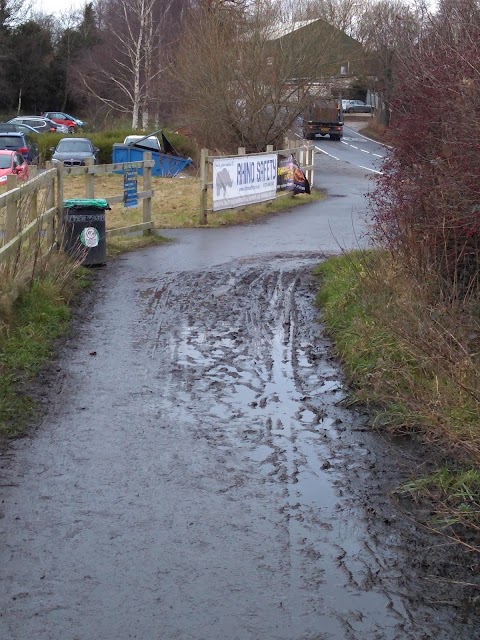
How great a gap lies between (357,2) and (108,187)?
12307mm

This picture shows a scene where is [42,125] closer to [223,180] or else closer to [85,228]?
[223,180]

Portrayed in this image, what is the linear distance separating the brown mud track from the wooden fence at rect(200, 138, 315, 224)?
9.97m

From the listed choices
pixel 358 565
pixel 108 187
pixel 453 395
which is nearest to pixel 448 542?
pixel 358 565

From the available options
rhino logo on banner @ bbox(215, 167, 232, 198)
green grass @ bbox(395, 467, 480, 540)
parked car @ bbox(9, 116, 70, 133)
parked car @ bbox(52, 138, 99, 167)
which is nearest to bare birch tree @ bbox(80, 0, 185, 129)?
parked car @ bbox(9, 116, 70, 133)

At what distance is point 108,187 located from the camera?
28.5 meters

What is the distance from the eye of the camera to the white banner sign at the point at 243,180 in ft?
64.6

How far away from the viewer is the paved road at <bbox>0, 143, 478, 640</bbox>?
14.1 feet

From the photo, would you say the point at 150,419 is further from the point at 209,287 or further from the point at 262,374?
the point at 209,287

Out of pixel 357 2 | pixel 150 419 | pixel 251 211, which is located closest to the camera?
pixel 150 419

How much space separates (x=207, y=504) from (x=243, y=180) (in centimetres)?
1584

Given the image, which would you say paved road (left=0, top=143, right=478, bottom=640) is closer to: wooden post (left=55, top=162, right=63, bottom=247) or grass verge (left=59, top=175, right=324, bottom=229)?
wooden post (left=55, top=162, right=63, bottom=247)

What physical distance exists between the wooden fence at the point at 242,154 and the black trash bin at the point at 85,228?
210 inches

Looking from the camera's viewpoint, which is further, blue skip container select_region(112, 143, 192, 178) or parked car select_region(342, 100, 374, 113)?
parked car select_region(342, 100, 374, 113)

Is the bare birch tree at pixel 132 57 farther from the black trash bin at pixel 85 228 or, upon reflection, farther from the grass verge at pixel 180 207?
the black trash bin at pixel 85 228
